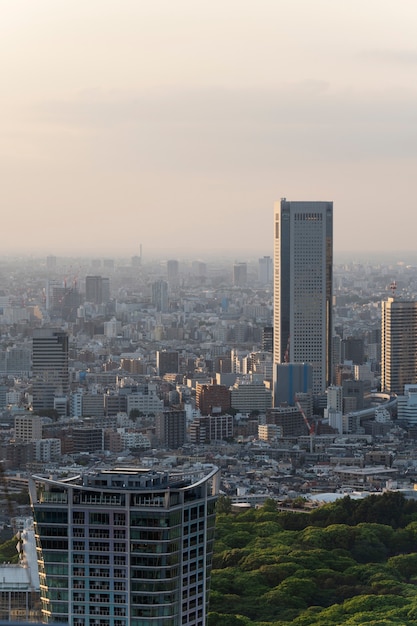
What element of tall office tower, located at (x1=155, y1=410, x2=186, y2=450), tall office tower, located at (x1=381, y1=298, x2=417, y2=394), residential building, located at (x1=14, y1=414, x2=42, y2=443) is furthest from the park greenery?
tall office tower, located at (x1=381, y1=298, x2=417, y2=394)

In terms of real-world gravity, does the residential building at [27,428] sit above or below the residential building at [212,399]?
below

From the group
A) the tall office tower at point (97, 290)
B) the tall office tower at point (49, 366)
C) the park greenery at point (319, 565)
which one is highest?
the tall office tower at point (97, 290)

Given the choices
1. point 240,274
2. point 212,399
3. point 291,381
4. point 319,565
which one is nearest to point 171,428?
point 212,399

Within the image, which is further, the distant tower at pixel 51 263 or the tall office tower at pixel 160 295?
the tall office tower at pixel 160 295

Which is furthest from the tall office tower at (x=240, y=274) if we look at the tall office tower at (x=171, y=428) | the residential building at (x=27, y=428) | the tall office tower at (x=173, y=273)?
the residential building at (x=27, y=428)

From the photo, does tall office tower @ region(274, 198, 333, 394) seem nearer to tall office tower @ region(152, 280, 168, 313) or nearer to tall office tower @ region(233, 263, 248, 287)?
tall office tower @ region(233, 263, 248, 287)

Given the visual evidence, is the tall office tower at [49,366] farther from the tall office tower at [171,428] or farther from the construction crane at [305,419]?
the construction crane at [305,419]
